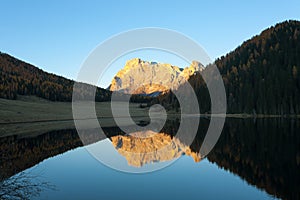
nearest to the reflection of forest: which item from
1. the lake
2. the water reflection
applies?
the lake

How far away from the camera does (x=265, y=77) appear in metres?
130

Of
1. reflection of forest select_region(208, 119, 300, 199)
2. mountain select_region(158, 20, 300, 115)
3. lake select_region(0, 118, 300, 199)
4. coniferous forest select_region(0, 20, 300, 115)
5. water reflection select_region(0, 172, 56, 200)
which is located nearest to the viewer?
water reflection select_region(0, 172, 56, 200)

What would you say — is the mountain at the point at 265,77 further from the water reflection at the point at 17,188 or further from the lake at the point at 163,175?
the water reflection at the point at 17,188

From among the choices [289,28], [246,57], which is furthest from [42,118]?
[289,28]

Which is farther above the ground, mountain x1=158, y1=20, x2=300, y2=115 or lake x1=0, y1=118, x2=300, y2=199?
mountain x1=158, y1=20, x2=300, y2=115

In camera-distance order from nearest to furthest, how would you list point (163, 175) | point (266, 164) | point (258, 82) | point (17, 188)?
1. point (17, 188)
2. point (163, 175)
3. point (266, 164)
4. point (258, 82)

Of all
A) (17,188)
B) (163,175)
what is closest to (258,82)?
(163,175)

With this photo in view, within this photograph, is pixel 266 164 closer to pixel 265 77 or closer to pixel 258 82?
pixel 258 82

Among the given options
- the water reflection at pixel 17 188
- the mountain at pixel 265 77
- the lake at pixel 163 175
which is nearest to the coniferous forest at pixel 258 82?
the mountain at pixel 265 77

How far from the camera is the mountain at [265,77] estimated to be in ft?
378

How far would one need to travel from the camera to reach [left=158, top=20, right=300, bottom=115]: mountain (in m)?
115

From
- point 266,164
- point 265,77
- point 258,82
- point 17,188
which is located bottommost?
point 266,164

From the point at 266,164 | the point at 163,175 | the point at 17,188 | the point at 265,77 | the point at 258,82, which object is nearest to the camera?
the point at 17,188

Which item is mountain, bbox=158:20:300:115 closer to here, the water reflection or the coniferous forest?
the coniferous forest
